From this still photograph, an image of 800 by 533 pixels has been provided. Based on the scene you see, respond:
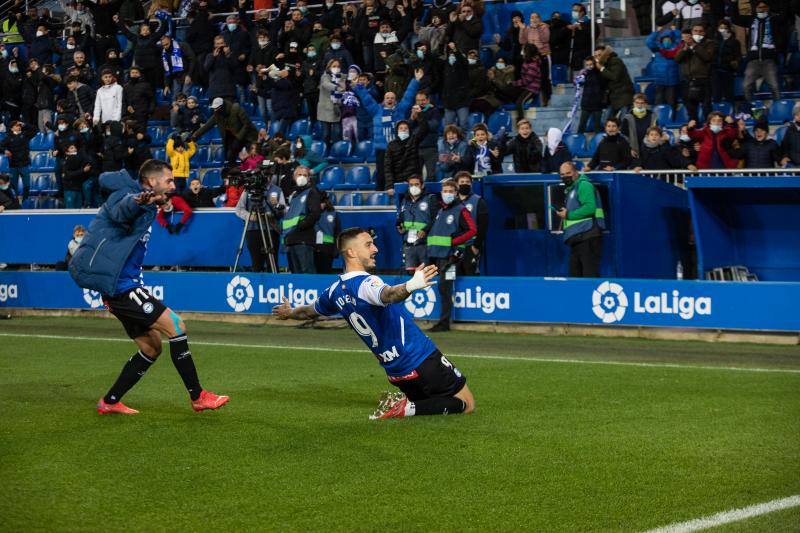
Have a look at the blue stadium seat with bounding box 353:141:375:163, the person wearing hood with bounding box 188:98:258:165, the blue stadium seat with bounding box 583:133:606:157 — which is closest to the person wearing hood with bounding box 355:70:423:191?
the blue stadium seat with bounding box 353:141:375:163

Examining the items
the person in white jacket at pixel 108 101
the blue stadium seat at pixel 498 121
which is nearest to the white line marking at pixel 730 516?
the blue stadium seat at pixel 498 121

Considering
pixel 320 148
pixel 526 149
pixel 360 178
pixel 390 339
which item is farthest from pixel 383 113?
pixel 390 339

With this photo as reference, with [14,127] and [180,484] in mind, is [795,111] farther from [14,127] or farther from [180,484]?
[14,127]

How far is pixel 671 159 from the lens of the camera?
1919cm

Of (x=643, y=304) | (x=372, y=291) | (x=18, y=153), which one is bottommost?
(x=643, y=304)

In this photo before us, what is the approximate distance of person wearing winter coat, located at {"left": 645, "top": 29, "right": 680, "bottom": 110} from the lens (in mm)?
21906

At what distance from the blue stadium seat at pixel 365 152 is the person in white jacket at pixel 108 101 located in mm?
5359

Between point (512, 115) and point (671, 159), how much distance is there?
5.43m

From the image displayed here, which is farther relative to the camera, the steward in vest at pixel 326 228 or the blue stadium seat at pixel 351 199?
the blue stadium seat at pixel 351 199

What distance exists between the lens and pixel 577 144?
22.2 metres

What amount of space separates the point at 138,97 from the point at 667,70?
39.2 ft

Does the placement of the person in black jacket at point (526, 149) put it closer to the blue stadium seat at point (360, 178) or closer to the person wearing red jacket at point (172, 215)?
the blue stadium seat at point (360, 178)

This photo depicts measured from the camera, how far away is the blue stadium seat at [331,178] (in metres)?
24.1

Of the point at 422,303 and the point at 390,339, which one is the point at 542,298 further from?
the point at 390,339
